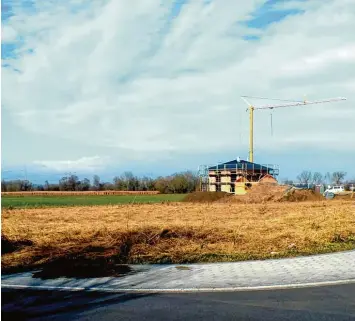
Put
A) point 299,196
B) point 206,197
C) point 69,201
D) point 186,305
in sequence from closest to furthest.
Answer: point 186,305, point 299,196, point 206,197, point 69,201

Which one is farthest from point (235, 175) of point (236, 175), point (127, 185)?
point (127, 185)

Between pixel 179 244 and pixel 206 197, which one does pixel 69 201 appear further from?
pixel 179 244

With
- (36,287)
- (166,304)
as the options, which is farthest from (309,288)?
(36,287)

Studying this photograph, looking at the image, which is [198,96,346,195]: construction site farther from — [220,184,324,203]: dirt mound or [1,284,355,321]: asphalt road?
[1,284,355,321]: asphalt road

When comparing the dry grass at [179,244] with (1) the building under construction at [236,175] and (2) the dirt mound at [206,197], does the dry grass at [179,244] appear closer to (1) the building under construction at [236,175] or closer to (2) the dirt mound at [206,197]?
(2) the dirt mound at [206,197]

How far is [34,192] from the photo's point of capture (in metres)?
73.3

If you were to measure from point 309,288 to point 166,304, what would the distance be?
2.38 meters

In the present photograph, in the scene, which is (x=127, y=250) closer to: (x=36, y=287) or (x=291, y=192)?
(x=36, y=287)

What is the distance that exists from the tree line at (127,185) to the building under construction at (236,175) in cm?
1454

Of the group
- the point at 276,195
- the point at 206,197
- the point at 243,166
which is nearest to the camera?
the point at 276,195

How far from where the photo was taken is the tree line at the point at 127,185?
250 ft

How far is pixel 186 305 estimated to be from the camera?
6680mm

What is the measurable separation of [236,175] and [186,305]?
5130 centimetres

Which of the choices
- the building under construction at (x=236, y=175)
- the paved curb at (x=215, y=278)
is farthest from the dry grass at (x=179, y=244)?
the building under construction at (x=236, y=175)
